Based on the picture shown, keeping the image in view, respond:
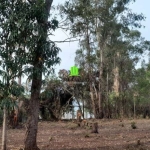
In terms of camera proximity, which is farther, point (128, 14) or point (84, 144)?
point (128, 14)

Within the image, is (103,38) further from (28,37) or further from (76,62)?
(28,37)

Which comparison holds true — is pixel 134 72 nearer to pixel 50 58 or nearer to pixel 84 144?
pixel 84 144

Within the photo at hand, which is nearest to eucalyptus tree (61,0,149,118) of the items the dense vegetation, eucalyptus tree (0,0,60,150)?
the dense vegetation

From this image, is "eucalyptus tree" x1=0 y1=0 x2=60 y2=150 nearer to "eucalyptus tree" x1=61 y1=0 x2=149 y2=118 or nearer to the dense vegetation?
the dense vegetation

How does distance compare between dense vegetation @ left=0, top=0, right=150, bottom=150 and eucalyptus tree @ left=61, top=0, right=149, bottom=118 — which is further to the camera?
eucalyptus tree @ left=61, top=0, right=149, bottom=118

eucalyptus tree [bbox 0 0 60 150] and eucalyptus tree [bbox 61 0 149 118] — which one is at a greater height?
eucalyptus tree [bbox 61 0 149 118]

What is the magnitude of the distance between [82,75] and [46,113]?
4.05 m

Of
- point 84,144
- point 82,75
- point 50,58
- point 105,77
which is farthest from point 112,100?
point 50,58

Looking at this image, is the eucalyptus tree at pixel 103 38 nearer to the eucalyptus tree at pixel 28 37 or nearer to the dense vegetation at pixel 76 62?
the dense vegetation at pixel 76 62

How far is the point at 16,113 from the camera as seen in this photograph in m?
17.2

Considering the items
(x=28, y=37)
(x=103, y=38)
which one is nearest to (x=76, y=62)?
(x=103, y=38)

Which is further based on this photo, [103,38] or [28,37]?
[103,38]

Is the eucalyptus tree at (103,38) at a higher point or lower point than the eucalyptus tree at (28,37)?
higher

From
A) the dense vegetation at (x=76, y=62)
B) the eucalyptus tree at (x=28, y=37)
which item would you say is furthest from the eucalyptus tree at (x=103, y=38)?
the eucalyptus tree at (x=28, y=37)
